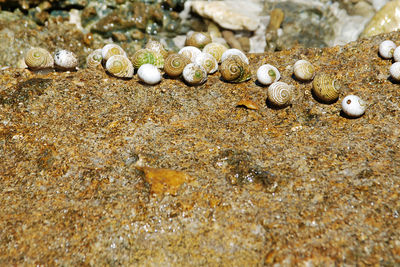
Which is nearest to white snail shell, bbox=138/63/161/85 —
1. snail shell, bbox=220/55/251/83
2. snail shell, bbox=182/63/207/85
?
snail shell, bbox=182/63/207/85

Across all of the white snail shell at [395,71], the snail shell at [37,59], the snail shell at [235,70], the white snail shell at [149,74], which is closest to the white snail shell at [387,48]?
the white snail shell at [395,71]

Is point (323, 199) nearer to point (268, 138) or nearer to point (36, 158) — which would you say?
point (268, 138)

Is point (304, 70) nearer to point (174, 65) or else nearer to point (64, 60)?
point (174, 65)

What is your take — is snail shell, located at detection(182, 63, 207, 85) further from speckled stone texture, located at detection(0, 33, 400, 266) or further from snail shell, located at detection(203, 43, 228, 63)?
snail shell, located at detection(203, 43, 228, 63)

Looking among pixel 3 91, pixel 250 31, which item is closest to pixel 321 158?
pixel 3 91

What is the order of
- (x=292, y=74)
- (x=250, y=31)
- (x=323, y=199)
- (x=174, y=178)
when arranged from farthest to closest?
(x=250, y=31), (x=292, y=74), (x=174, y=178), (x=323, y=199)

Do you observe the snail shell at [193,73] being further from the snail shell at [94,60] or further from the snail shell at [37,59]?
the snail shell at [37,59]
